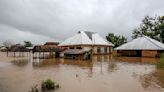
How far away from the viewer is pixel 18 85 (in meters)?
10.5

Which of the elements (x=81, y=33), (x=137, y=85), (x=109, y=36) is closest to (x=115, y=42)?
(x=109, y=36)

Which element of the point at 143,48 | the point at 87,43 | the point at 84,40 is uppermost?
the point at 84,40

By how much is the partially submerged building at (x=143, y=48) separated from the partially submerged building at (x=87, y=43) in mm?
5285

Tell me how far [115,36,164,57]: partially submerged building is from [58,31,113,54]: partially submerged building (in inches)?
208

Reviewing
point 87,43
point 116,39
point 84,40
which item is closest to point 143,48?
point 87,43

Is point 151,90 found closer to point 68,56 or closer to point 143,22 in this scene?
point 68,56

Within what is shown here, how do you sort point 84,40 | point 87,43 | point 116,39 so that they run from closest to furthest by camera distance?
point 87,43 → point 84,40 → point 116,39

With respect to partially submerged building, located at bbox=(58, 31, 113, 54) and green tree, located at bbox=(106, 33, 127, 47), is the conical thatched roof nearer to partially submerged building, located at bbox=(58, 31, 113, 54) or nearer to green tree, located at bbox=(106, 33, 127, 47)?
partially submerged building, located at bbox=(58, 31, 113, 54)

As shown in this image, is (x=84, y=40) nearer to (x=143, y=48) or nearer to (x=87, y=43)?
(x=87, y=43)

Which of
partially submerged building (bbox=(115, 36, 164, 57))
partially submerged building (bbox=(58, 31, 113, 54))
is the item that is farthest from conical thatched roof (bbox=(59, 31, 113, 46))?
partially submerged building (bbox=(115, 36, 164, 57))

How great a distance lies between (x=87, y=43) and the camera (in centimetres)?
3806

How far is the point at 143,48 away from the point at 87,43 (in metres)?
10.3

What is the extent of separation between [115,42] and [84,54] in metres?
27.5

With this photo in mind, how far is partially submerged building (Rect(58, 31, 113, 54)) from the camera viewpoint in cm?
3775
